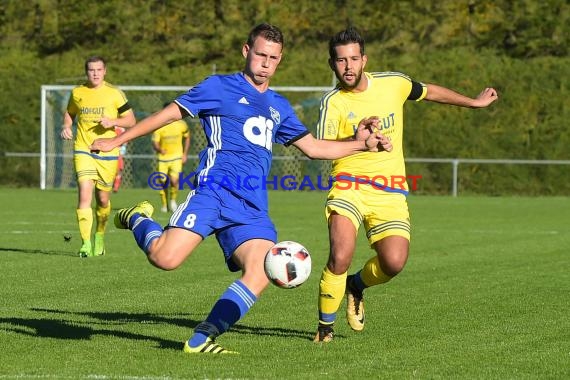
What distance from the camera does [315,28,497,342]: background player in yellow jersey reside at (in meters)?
7.96

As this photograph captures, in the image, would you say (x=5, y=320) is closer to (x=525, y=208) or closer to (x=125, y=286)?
(x=125, y=286)

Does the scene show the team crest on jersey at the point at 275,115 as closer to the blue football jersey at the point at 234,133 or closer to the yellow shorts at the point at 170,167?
the blue football jersey at the point at 234,133

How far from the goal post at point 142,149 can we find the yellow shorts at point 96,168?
56.2 feet

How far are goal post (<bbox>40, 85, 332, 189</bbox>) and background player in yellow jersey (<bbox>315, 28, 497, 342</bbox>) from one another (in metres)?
22.8

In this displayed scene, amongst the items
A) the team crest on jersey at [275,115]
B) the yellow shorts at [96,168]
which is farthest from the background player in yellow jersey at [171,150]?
the team crest on jersey at [275,115]

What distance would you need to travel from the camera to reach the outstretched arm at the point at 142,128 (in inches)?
271

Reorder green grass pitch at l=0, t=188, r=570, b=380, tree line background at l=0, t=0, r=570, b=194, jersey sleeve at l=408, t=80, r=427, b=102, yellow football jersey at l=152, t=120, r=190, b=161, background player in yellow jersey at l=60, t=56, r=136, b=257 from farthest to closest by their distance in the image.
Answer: tree line background at l=0, t=0, r=570, b=194 → yellow football jersey at l=152, t=120, r=190, b=161 → background player in yellow jersey at l=60, t=56, r=136, b=257 → jersey sleeve at l=408, t=80, r=427, b=102 → green grass pitch at l=0, t=188, r=570, b=380

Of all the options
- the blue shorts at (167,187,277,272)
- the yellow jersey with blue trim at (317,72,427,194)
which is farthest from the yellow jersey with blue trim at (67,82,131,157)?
the blue shorts at (167,187,277,272)

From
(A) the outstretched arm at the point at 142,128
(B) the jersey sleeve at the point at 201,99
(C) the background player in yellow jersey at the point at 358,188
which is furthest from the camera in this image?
(C) the background player in yellow jersey at the point at 358,188

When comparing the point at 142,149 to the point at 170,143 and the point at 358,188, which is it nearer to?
the point at 170,143

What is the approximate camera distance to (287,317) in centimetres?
898

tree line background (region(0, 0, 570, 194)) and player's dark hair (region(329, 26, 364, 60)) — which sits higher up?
tree line background (region(0, 0, 570, 194))

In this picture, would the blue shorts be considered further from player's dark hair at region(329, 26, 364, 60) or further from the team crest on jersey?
player's dark hair at region(329, 26, 364, 60)

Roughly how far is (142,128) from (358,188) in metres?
1.75
